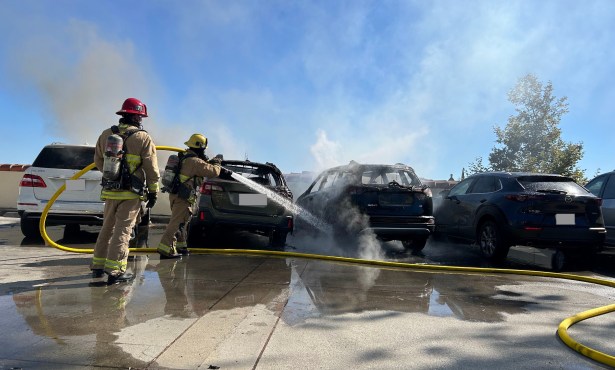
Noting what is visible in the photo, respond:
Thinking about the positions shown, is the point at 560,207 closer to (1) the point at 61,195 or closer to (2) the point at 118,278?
(2) the point at 118,278

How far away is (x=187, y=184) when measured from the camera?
17.8 feet

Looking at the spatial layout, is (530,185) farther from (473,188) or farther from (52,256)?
(52,256)

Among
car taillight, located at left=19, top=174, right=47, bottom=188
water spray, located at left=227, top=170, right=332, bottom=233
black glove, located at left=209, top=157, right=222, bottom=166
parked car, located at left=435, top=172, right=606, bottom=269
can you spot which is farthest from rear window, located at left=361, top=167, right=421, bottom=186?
car taillight, located at left=19, top=174, right=47, bottom=188

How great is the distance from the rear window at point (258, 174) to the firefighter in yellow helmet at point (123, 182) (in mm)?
2133

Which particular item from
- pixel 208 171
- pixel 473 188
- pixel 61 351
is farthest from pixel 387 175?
pixel 61 351

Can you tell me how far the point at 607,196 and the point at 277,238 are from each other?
5606mm

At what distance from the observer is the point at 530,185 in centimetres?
616

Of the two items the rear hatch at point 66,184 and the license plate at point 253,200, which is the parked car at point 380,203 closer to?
the license plate at point 253,200

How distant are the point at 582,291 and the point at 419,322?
2587mm

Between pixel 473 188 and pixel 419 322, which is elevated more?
pixel 473 188

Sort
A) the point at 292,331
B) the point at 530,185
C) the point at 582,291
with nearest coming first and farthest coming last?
the point at 292,331 → the point at 582,291 → the point at 530,185

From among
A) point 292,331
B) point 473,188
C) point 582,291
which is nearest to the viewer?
point 292,331

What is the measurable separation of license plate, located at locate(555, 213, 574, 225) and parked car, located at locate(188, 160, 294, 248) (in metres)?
3.82

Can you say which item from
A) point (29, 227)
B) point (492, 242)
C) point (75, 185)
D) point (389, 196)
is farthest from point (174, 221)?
point (492, 242)
